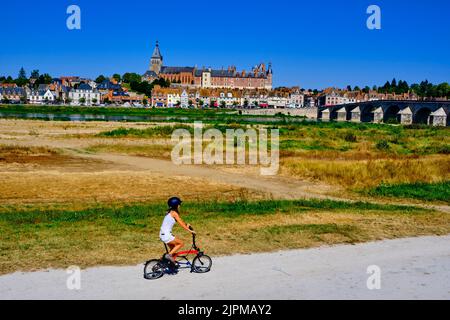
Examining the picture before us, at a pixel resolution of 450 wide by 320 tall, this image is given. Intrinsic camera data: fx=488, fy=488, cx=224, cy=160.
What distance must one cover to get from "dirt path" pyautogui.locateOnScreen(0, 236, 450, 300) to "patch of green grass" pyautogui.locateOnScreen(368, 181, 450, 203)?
9.98 m

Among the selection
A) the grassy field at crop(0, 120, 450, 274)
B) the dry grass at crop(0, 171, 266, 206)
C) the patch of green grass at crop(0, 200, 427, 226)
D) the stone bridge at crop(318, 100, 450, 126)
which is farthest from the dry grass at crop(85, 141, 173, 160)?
the stone bridge at crop(318, 100, 450, 126)

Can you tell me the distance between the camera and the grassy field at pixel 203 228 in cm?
1125

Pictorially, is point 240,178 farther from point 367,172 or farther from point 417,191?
point 417,191

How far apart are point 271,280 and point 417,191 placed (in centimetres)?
1472

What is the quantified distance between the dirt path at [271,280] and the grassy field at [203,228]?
84cm

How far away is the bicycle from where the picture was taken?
31.5 feet

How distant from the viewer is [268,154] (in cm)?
3722

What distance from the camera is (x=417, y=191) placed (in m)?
22.2

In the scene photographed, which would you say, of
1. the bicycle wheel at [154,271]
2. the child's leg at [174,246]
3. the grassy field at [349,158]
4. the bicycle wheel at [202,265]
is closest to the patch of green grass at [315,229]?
the bicycle wheel at [202,265]

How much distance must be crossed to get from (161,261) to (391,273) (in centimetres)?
492

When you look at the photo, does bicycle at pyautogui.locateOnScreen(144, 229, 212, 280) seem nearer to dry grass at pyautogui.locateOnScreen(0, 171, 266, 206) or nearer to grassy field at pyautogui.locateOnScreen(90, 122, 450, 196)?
dry grass at pyautogui.locateOnScreen(0, 171, 266, 206)

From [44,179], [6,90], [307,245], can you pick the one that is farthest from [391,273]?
[6,90]

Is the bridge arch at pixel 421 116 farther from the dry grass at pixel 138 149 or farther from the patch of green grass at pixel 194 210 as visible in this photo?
the patch of green grass at pixel 194 210
